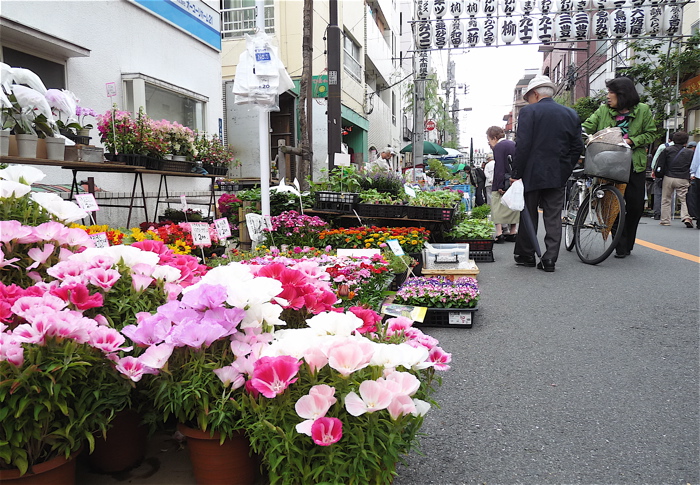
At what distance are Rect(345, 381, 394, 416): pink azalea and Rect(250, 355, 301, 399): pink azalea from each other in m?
0.15

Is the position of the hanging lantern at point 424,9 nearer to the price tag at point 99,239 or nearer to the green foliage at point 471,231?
the green foliage at point 471,231

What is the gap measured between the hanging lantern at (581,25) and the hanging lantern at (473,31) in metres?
2.55

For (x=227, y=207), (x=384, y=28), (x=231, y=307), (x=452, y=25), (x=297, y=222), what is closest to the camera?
(x=231, y=307)

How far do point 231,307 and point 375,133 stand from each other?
26.9 meters

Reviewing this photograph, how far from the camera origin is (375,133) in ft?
90.3

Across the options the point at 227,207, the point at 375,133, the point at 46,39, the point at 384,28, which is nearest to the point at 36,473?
the point at 227,207

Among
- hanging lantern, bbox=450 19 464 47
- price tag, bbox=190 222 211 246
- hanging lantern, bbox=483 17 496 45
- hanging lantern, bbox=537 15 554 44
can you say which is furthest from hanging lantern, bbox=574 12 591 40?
price tag, bbox=190 222 211 246

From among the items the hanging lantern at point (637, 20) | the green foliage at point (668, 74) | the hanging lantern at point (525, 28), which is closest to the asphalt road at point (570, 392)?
the hanging lantern at point (525, 28)

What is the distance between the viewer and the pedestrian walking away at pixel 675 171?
411 inches

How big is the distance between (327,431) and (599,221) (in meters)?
5.32

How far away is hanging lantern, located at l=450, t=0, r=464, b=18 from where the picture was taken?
45.7 ft

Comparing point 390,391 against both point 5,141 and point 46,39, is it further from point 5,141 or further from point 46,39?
point 46,39

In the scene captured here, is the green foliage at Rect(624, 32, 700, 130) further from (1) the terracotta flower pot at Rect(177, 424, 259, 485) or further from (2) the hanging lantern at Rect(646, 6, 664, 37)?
(1) the terracotta flower pot at Rect(177, 424, 259, 485)

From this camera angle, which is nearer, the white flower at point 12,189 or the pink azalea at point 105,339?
the pink azalea at point 105,339
